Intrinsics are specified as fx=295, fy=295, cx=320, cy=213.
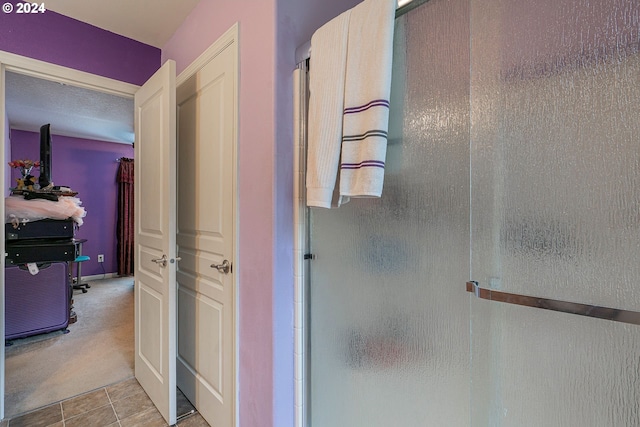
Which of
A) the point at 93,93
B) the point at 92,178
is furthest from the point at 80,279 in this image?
the point at 93,93

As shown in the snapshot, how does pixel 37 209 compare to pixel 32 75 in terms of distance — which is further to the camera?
pixel 37 209

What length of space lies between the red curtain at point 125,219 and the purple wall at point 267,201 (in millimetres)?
4958

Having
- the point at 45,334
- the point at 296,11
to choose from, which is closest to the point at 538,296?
the point at 296,11

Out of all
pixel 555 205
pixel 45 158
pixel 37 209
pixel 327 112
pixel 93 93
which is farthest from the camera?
pixel 93 93

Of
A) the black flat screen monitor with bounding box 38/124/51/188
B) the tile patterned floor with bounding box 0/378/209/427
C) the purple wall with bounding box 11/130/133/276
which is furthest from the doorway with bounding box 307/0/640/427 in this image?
the purple wall with bounding box 11/130/133/276

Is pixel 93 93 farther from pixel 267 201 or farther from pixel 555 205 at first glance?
pixel 555 205

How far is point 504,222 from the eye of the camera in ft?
2.57

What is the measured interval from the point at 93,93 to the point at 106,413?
310cm

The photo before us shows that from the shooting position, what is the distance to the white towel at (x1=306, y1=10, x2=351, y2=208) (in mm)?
1005

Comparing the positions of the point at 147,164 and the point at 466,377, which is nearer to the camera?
the point at 466,377

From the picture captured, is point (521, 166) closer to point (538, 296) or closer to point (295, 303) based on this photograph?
point (538, 296)

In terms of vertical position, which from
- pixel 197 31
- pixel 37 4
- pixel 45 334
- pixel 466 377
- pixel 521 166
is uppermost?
pixel 37 4

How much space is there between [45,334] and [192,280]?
2.29 m

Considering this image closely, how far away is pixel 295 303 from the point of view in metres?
1.30
